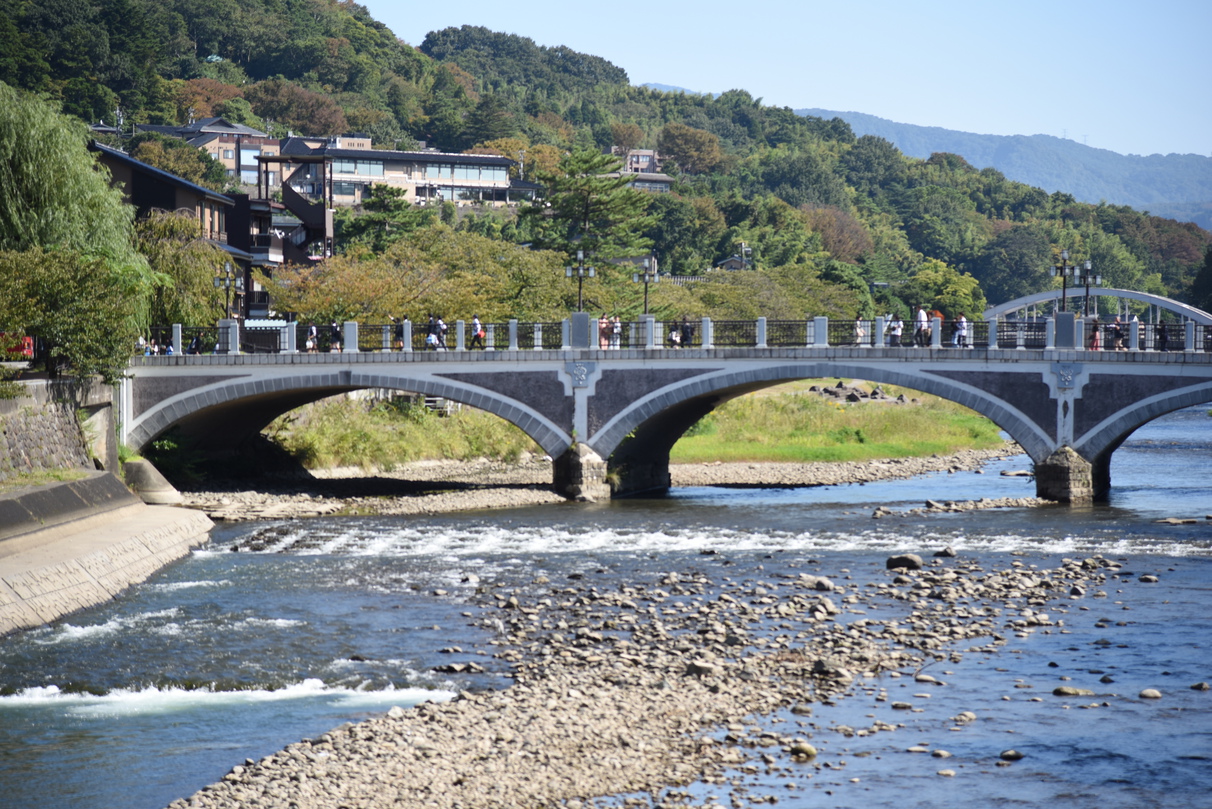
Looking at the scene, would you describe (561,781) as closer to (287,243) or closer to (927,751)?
(927,751)

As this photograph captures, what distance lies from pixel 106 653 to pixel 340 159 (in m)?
118

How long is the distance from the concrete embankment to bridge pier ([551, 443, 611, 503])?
38.5ft

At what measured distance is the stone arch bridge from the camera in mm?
40094

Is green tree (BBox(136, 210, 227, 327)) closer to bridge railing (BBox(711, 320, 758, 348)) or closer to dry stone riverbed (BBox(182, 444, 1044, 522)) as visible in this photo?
dry stone riverbed (BBox(182, 444, 1044, 522))

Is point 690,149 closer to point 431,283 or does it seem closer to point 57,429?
point 431,283

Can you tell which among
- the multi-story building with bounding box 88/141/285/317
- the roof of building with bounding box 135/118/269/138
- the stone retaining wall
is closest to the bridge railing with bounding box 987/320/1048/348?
the stone retaining wall

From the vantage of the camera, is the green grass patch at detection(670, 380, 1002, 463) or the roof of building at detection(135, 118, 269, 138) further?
the roof of building at detection(135, 118, 269, 138)

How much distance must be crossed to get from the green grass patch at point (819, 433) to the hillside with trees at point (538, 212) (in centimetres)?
835

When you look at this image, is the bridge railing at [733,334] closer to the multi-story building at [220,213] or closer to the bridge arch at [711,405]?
the bridge arch at [711,405]

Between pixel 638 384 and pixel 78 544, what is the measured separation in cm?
1943

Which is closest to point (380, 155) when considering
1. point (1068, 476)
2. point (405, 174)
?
point (405, 174)

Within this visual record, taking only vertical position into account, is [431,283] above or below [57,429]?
above

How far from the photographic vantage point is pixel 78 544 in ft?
96.7

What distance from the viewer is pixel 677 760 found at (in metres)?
16.9
